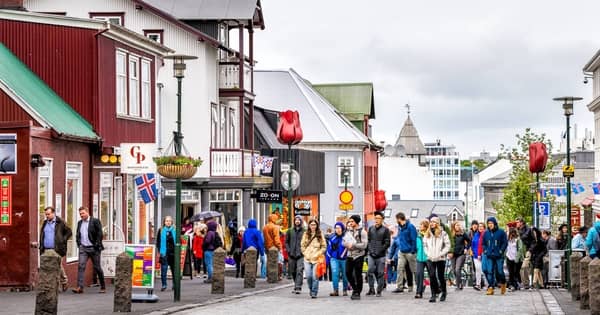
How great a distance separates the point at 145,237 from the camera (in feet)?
115

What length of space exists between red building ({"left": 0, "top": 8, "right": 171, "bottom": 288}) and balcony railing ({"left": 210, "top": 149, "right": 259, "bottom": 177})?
461 inches

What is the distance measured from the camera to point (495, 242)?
90.4 feet

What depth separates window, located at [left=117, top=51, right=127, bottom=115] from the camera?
31141 millimetres

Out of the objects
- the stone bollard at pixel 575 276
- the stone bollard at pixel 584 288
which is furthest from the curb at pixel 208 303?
the stone bollard at pixel 584 288

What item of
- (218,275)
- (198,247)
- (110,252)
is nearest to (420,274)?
(218,275)

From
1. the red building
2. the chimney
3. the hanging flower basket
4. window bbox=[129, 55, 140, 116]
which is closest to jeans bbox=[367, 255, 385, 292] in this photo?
the hanging flower basket

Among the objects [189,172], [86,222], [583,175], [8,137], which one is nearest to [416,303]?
[189,172]

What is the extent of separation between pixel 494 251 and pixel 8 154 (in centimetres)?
1052

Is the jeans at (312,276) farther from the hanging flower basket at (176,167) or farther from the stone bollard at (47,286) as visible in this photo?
the stone bollard at (47,286)

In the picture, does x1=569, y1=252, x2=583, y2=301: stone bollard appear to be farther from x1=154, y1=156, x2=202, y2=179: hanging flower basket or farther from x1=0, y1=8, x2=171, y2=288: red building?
x1=0, y1=8, x2=171, y2=288: red building

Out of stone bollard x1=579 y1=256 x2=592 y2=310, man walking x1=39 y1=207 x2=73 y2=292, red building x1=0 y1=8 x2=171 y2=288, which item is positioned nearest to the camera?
stone bollard x1=579 y1=256 x2=592 y2=310

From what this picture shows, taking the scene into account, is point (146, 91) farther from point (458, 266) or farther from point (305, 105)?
point (305, 105)

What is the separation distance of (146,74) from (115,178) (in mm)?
3457

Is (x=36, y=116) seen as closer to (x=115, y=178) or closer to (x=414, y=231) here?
(x=115, y=178)
